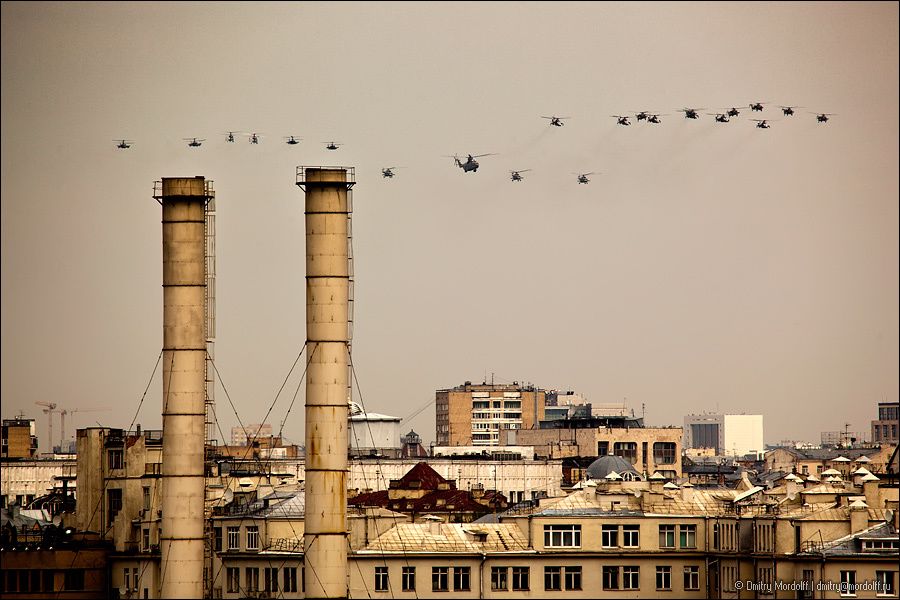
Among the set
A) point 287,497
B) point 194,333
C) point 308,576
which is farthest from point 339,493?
point 287,497

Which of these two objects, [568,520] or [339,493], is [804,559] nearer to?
[568,520]

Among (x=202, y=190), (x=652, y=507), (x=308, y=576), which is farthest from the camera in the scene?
(x=652, y=507)

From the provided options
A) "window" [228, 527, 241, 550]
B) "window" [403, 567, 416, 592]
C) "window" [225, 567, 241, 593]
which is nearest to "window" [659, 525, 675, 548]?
"window" [403, 567, 416, 592]

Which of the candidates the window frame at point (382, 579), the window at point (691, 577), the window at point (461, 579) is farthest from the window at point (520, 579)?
the window at point (691, 577)

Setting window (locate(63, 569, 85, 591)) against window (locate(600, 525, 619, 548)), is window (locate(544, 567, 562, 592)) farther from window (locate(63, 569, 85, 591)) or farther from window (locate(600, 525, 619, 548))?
window (locate(63, 569, 85, 591))

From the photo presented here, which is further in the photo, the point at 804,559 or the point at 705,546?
the point at 705,546

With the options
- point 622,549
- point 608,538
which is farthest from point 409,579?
point 622,549

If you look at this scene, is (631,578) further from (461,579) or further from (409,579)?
(409,579)
